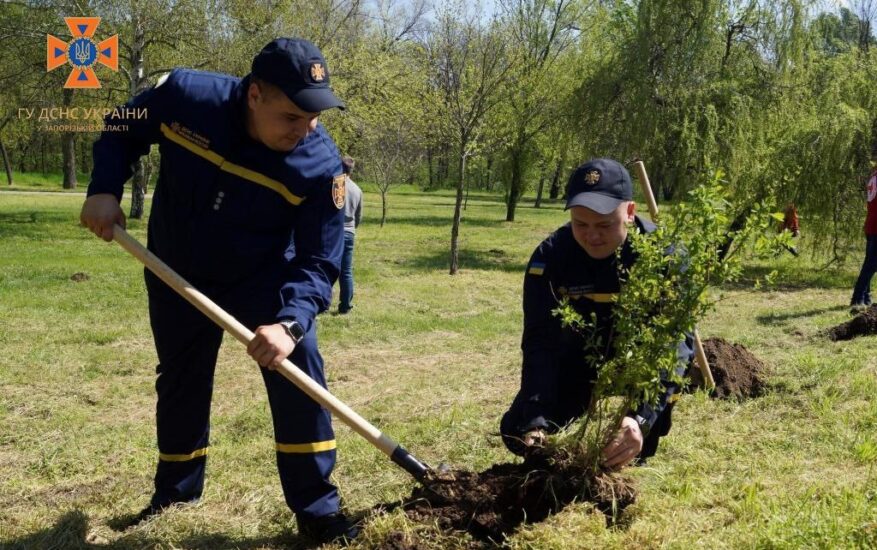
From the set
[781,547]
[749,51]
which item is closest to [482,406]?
[781,547]

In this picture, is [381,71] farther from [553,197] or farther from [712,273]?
[553,197]

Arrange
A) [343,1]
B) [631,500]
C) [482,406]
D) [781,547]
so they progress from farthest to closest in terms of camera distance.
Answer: [343,1] → [482,406] → [631,500] → [781,547]

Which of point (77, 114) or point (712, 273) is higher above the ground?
point (77, 114)

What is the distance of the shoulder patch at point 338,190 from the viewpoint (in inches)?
131

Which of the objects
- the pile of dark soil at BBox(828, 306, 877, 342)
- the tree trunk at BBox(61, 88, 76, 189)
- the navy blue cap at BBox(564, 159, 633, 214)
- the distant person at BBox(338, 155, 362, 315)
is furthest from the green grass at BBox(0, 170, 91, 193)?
the navy blue cap at BBox(564, 159, 633, 214)

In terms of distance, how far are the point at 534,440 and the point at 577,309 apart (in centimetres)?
86

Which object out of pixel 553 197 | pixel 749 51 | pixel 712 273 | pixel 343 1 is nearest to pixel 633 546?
pixel 712 273

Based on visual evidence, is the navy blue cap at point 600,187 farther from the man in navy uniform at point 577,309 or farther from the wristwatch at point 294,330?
the wristwatch at point 294,330

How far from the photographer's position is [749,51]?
1550 centimetres

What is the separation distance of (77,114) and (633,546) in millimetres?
21203

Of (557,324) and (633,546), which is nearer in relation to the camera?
(633,546)

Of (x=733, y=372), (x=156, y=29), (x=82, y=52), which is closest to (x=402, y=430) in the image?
(x=733, y=372)

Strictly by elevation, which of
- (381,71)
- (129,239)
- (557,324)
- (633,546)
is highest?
(381,71)

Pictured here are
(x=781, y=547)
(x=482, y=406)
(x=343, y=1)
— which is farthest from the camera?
(x=343, y=1)
